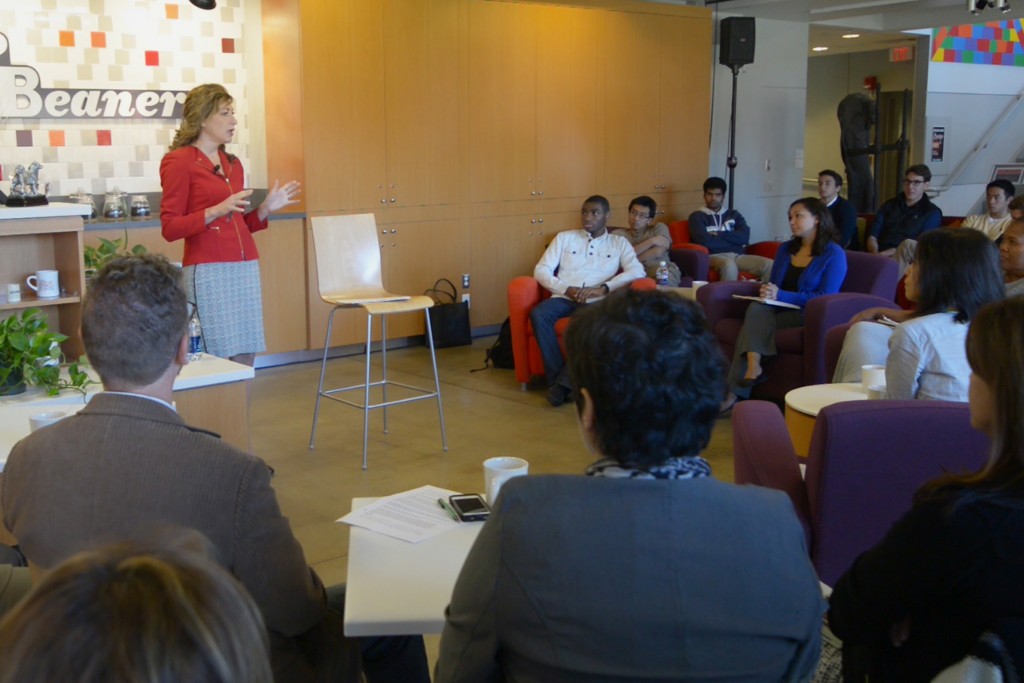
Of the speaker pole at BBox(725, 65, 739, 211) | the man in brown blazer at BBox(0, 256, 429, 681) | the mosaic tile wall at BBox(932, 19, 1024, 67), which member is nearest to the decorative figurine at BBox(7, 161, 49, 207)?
the man in brown blazer at BBox(0, 256, 429, 681)

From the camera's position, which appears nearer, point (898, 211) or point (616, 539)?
point (616, 539)

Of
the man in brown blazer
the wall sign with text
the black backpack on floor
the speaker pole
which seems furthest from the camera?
the speaker pole

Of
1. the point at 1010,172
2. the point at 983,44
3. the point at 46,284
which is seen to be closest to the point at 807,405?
the point at 46,284

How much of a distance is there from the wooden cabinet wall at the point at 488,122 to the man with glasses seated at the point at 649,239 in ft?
3.03

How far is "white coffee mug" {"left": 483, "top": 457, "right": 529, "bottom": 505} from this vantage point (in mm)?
2318

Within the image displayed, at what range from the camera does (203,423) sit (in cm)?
370

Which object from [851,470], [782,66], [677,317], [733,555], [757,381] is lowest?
[757,381]

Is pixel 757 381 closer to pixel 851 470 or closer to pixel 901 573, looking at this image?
pixel 851 470

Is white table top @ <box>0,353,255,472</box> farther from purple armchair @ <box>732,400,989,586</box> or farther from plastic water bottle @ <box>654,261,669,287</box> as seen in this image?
plastic water bottle @ <box>654,261,669,287</box>

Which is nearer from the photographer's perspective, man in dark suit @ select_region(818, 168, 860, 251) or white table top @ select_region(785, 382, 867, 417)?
white table top @ select_region(785, 382, 867, 417)

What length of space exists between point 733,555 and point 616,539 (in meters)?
0.16

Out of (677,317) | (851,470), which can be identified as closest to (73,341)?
(851,470)

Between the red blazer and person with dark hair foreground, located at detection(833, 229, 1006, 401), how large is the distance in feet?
9.12

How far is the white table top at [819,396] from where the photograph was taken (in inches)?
155
